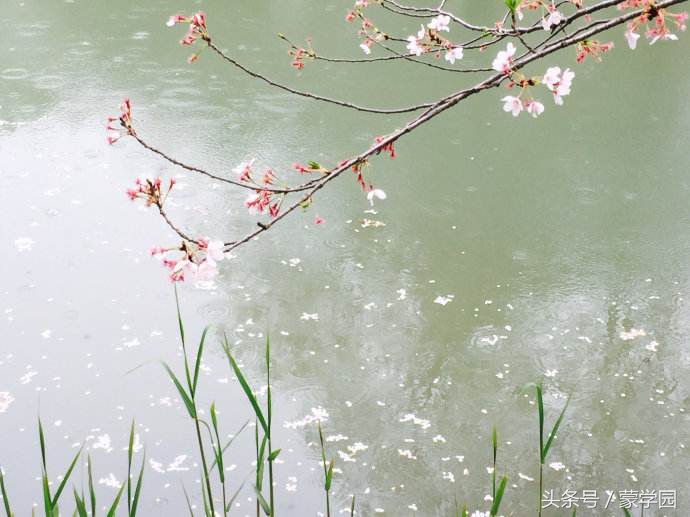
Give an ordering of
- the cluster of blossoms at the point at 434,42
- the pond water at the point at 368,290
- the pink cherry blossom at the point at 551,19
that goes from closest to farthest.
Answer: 1. the pink cherry blossom at the point at 551,19
2. the cluster of blossoms at the point at 434,42
3. the pond water at the point at 368,290

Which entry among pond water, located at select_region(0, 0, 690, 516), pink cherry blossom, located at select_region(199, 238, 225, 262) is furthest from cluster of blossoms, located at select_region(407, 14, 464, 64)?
pond water, located at select_region(0, 0, 690, 516)

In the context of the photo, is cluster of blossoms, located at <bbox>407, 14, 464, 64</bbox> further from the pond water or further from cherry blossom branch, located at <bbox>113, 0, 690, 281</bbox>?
the pond water

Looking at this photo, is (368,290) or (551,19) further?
(368,290)

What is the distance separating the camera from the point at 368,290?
2.75 meters

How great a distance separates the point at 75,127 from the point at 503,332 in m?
2.38

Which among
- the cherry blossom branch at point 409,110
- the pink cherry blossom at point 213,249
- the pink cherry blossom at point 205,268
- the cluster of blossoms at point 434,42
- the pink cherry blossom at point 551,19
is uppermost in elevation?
the cluster of blossoms at point 434,42

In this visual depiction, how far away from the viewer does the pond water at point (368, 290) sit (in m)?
2.10

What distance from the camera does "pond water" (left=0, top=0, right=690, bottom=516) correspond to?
2096mm

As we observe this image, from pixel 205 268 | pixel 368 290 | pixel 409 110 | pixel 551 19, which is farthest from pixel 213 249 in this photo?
pixel 368 290

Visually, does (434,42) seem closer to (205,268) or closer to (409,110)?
(409,110)

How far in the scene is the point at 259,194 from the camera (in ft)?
4.15

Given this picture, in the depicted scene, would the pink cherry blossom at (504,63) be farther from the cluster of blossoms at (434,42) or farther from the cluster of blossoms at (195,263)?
the cluster of blossoms at (195,263)

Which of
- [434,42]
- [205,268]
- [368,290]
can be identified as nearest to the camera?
[205,268]

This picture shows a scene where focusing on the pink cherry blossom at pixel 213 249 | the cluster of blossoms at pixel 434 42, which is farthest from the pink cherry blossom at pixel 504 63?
the pink cherry blossom at pixel 213 249
